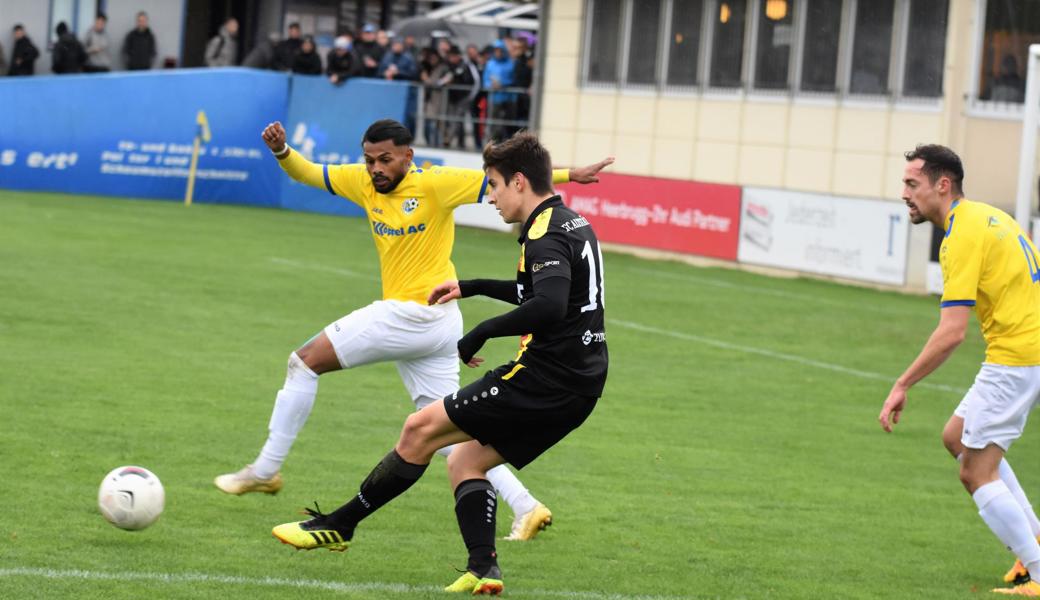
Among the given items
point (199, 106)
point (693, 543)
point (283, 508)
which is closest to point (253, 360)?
point (283, 508)

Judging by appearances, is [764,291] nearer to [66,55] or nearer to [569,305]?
[569,305]

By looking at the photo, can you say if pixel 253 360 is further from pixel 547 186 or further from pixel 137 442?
pixel 547 186

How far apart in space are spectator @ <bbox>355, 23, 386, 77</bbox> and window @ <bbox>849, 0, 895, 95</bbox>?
11018 mm

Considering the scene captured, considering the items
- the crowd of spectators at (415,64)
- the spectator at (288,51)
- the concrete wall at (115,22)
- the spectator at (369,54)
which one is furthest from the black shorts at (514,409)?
the concrete wall at (115,22)

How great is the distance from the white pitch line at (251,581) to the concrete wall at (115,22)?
2921 centimetres

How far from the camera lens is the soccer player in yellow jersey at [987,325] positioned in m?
7.23

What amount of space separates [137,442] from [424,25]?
2910cm

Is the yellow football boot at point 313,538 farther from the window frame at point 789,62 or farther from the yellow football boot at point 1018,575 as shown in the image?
the window frame at point 789,62

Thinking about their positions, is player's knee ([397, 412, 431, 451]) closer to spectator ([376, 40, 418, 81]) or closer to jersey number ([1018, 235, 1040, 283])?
jersey number ([1018, 235, 1040, 283])

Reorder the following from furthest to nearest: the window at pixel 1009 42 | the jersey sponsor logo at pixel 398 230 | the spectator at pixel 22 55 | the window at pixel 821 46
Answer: the spectator at pixel 22 55, the window at pixel 821 46, the window at pixel 1009 42, the jersey sponsor logo at pixel 398 230

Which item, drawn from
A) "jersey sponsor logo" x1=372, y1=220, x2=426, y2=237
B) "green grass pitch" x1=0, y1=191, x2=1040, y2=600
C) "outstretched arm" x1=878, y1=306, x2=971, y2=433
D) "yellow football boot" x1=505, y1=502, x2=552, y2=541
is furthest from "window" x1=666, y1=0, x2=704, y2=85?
"outstretched arm" x1=878, y1=306, x2=971, y2=433

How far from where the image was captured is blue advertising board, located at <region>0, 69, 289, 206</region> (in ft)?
96.1

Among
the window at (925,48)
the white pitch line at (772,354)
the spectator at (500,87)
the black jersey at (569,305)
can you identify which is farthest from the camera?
the spectator at (500,87)

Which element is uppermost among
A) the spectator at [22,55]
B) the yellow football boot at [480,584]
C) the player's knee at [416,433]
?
the spectator at [22,55]
